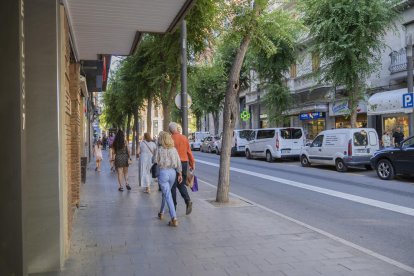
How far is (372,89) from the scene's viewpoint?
26672 mm

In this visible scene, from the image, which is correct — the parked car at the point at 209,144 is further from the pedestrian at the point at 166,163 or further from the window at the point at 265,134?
the pedestrian at the point at 166,163

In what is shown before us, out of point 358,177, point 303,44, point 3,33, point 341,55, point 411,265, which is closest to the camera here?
point 3,33

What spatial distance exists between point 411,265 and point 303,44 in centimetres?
2665

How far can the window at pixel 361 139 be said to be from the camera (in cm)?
1832

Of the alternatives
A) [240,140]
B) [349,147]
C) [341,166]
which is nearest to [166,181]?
[349,147]

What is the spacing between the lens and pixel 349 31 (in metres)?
21.4

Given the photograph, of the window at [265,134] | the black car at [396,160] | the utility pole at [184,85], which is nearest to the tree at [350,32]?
the window at [265,134]

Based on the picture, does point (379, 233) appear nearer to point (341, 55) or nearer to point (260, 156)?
point (341, 55)

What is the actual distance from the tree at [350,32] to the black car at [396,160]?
22.8 ft

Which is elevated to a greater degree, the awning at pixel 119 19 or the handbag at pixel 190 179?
the awning at pixel 119 19

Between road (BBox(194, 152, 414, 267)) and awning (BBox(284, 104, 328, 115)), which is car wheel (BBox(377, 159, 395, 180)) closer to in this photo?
road (BBox(194, 152, 414, 267))

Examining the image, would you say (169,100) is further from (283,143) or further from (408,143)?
(283,143)

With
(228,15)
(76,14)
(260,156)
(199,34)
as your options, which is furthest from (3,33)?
(260,156)

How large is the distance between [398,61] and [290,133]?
21.9 feet
